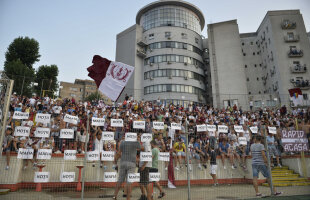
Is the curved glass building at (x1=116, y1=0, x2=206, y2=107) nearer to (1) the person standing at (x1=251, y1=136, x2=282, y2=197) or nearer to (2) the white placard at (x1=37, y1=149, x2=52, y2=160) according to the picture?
(1) the person standing at (x1=251, y1=136, x2=282, y2=197)

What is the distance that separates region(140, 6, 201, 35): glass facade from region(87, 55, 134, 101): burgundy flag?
39.0 m

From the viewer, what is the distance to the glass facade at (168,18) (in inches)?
1764

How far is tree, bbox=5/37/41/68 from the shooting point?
31.7 meters

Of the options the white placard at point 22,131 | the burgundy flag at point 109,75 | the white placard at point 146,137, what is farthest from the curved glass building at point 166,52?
the white placard at point 22,131

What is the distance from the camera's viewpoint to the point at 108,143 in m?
7.55

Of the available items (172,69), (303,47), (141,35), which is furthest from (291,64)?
(141,35)

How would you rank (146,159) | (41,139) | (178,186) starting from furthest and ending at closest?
(178,186)
(41,139)
(146,159)

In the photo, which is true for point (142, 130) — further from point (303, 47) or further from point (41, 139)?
point (303, 47)

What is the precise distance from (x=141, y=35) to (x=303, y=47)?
108ft

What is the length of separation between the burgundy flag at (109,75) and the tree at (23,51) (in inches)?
→ 1167

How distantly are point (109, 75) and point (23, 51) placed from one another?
3137cm

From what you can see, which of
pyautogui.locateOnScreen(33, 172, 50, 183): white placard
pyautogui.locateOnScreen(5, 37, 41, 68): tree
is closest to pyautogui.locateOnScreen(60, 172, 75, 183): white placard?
pyautogui.locateOnScreen(33, 172, 50, 183): white placard

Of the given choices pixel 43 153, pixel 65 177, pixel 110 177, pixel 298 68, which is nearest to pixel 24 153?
pixel 43 153

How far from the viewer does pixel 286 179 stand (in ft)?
33.6
